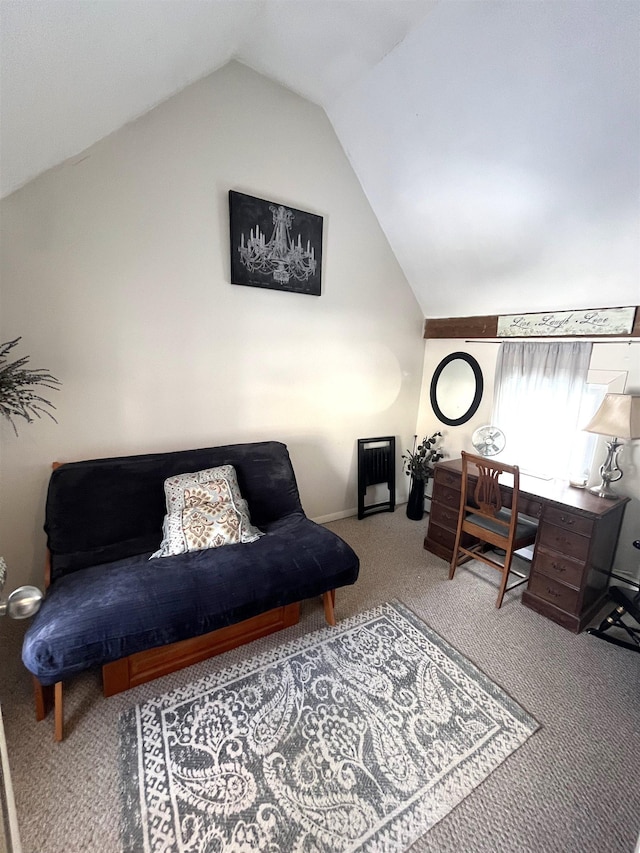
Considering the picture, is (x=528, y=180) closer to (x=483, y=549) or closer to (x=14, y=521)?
(x=483, y=549)

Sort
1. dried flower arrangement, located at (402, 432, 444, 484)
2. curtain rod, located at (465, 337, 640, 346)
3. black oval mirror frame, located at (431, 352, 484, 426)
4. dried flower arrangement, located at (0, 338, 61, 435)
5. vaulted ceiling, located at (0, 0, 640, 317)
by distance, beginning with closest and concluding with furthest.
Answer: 1. vaulted ceiling, located at (0, 0, 640, 317)
2. dried flower arrangement, located at (0, 338, 61, 435)
3. curtain rod, located at (465, 337, 640, 346)
4. black oval mirror frame, located at (431, 352, 484, 426)
5. dried flower arrangement, located at (402, 432, 444, 484)

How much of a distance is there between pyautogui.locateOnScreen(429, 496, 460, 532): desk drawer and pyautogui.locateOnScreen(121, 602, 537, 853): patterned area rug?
39.7 inches

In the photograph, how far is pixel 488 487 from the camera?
2309mm

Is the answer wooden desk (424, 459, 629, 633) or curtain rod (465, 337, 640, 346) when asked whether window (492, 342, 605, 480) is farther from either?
wooden desk (424, 459, 629, 633)

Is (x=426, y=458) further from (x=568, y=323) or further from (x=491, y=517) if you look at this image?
(x=568, y=323)

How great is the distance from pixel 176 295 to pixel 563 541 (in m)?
2.78

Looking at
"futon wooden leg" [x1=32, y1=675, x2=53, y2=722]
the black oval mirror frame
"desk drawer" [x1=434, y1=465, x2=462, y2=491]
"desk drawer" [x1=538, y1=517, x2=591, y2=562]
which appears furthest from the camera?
the black oval mirror frame

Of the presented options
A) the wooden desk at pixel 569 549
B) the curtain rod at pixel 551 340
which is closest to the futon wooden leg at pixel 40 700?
the wooden desk at pixel 569 549

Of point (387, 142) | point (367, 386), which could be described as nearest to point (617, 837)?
point (367, 386)

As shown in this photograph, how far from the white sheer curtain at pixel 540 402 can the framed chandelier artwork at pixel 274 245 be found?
5.57 feet

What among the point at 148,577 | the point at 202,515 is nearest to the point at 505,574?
the point at 202,515

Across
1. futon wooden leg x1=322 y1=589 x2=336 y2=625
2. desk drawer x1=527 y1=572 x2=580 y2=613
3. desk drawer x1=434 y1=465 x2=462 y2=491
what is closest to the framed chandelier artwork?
desk drawer x1=434 y1=465 x2=462 y2=491

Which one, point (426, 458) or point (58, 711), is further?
point (426, 458)

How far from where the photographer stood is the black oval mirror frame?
10.3 feet
